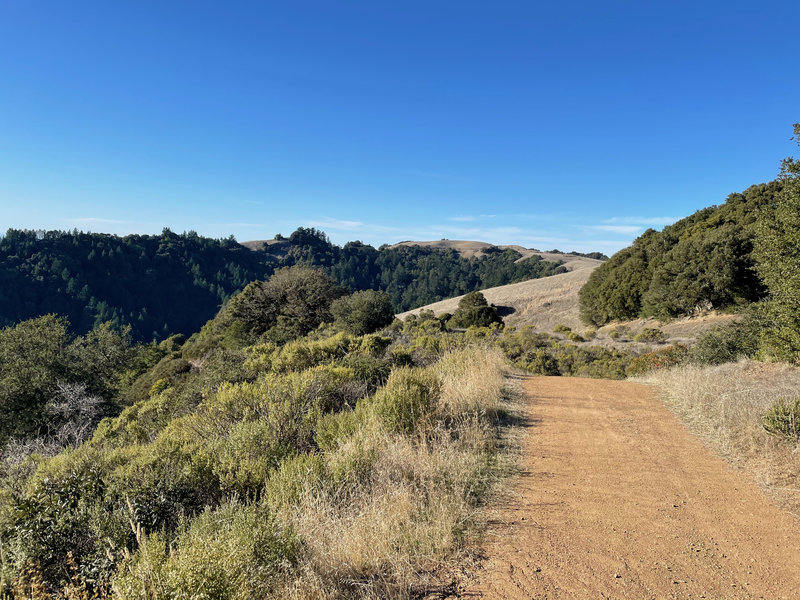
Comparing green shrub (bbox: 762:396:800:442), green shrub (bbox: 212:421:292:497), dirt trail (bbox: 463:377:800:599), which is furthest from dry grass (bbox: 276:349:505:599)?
green shrub (bbox: 762:396:800:442)

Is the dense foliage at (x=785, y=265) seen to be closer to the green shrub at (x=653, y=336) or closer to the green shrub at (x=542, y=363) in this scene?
the green shrub at (x=542, y=363)

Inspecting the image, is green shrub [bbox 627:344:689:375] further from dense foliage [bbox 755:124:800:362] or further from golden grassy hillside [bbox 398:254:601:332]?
golden grassy hillside [bbox 398:254:601:332]

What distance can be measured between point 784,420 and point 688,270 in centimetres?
2112

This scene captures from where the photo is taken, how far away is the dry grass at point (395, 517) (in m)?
2.57

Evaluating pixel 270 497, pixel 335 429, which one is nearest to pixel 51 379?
pixel 335 429

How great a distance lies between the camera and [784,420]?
4.88 m

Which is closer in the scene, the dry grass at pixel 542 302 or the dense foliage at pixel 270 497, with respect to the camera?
the dense foliage at pixel 270 497

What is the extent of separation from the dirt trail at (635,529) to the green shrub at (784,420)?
0.77 m

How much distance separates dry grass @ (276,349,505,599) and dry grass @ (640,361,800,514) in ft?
8.95

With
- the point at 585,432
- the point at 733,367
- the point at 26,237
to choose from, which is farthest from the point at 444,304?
the point at 26,237

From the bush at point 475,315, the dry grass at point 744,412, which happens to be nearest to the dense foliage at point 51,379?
the dry grass at point 744,412

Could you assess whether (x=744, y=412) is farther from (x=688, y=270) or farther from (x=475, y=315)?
(x=475, y=315)

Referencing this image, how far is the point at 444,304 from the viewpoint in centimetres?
4222

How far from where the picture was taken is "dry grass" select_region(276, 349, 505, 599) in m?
2.57
